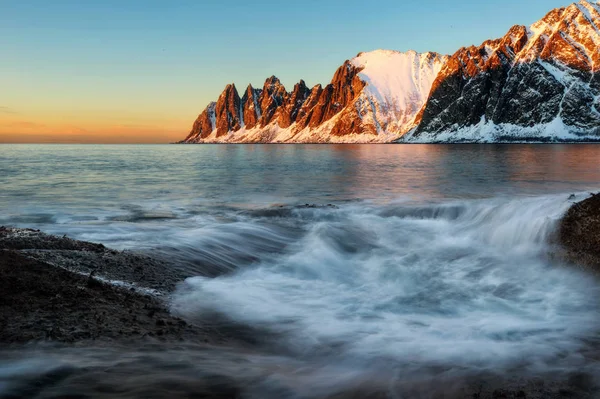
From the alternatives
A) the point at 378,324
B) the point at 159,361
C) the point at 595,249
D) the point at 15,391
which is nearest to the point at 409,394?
the point at 378,324

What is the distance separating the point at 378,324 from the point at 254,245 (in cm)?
604

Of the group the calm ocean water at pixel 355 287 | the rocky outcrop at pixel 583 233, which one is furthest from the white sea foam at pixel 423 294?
the rocky outcrop at pixel 583 233

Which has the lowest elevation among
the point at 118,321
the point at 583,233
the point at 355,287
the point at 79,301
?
the point at 355,287

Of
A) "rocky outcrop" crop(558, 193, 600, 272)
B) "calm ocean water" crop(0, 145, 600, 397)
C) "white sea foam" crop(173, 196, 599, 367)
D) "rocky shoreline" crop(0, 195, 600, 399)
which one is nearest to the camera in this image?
"rocky shoreline" crop(0, 195, 600, 399)

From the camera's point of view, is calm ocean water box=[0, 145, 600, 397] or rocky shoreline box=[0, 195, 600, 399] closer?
rocky shoreline box=[0, 195, 600, 399]

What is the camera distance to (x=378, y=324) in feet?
23.1

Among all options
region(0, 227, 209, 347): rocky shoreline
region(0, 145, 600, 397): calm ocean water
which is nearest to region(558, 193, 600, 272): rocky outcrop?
region(0, 145, 600, 397): calm ocean water

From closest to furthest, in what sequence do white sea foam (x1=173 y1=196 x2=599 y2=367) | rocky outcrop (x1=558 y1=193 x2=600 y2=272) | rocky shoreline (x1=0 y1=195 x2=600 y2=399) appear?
rocky shoreline (x1=0 y1=195 x2=600 y2=399) < white sea foam (x1=173 y1=196 x2=599 y2=367) < rocky outcrop (x1=558 y1=193 x2=600 y2=272)

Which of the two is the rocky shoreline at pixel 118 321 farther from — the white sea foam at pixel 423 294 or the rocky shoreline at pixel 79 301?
the white sea foam at pixel 423 294

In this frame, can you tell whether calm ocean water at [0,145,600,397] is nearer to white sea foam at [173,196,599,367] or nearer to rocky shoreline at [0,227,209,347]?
white sea foam at [173,196,599,367]

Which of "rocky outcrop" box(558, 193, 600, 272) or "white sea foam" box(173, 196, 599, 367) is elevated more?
"rocky outcrop" box(558, 193, 600, 272)

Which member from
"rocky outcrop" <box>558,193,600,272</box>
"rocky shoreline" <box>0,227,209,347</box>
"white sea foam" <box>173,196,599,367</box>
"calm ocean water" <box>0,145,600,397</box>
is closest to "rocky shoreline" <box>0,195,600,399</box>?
"rocky shoreline" <box>0,227,209,347</box>

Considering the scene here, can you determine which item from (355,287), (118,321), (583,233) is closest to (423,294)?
(355,287)

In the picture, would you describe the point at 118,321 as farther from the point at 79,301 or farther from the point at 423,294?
the point at 423,294
